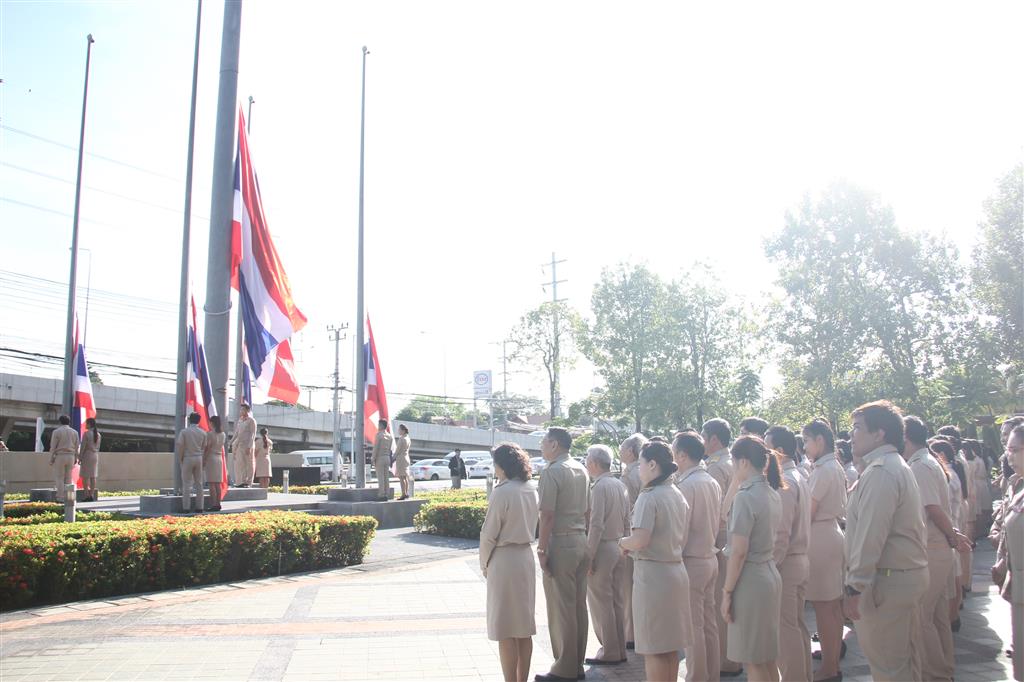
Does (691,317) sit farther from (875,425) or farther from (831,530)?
(875,425)

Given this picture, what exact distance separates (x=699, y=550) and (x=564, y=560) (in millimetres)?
1071

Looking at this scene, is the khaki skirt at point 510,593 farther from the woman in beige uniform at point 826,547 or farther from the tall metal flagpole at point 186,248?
the tall metal flagpole at point 186,248

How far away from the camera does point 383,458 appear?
1689 cm

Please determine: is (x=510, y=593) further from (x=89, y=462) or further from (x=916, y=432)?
(x=89, y=462)

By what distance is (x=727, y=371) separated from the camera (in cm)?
2764

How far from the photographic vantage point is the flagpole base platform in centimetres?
1566

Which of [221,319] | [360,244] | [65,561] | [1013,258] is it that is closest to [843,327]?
[1013,258]

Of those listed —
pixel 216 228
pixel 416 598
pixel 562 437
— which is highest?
pixel 216 228

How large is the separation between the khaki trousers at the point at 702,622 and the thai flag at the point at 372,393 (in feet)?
39.6

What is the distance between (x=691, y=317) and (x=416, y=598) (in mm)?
20618

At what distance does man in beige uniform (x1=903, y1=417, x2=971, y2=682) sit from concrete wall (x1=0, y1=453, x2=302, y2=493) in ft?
75.8

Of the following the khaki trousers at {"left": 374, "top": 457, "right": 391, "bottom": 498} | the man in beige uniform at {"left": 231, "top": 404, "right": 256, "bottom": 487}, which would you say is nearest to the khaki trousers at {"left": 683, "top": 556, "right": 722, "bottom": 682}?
the khaki trousers at {"left": 374, "top": 457, "right": 391, "bottom": 498}

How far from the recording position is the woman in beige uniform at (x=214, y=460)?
13180 mm

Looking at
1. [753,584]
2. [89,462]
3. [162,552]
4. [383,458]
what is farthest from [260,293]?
[753,584]
